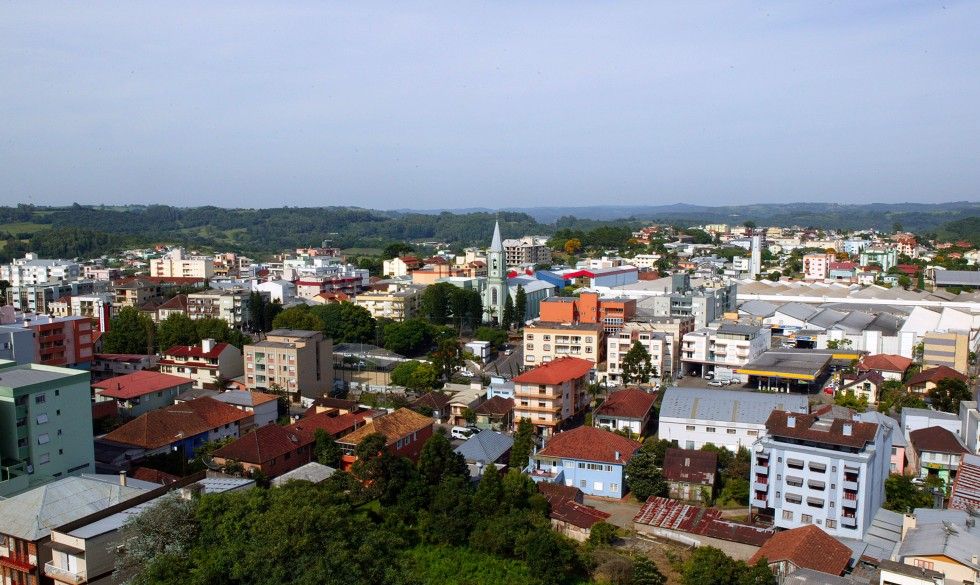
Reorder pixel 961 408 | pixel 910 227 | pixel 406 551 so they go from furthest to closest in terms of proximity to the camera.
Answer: pixel 910 227, pixel 961 408, pixel 406 551

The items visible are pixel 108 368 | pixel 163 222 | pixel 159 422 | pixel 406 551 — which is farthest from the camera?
pixel 163 222

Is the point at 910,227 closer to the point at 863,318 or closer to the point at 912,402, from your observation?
the point at 863,318

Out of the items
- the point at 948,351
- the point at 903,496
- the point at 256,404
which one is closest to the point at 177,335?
the point at 256,404

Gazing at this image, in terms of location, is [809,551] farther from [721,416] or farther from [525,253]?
[525,253]

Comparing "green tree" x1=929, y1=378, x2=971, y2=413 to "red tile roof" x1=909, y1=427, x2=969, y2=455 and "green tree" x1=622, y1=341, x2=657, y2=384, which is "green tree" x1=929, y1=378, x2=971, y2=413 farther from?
"green tree" x1=622, y1=341, x2=657, y2=384

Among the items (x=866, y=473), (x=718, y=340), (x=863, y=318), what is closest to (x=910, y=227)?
(x=863, y=318)

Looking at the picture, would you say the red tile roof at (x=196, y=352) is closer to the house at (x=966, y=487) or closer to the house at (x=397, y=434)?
the house at (x=397, y=434)

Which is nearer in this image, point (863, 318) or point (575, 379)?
point (575, 379)

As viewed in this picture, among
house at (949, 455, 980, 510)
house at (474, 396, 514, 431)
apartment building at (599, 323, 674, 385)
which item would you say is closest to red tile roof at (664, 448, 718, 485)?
house at (949, 455, 980, 510)
